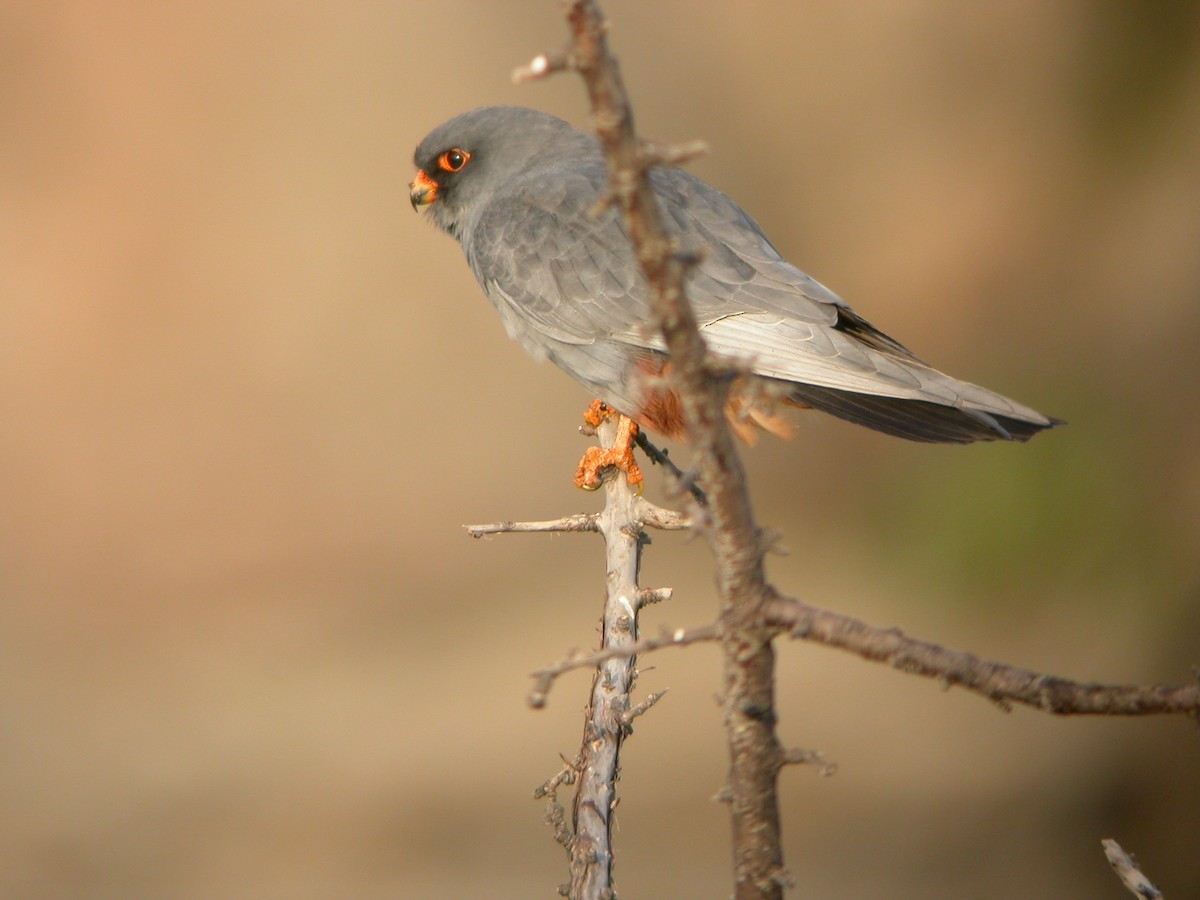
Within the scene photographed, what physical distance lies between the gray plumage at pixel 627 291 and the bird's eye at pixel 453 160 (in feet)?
0.04

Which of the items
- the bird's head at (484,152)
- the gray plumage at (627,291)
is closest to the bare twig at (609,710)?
the gray plumage at (627,291)

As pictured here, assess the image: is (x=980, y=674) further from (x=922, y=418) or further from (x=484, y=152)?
(x=484, y=152)

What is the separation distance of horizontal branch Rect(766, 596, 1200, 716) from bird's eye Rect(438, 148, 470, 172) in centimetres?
323

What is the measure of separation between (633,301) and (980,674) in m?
2.39

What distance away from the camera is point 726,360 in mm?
1438

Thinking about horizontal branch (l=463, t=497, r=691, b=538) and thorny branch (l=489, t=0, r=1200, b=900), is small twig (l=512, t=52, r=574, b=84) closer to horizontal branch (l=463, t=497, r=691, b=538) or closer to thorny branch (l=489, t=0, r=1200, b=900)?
thorny branch (l=489, t=0, r=1200, b=900)

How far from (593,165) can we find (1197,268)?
5.82m

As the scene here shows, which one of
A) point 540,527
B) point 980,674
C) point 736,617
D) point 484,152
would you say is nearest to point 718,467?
point 736,617

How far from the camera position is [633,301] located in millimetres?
3746

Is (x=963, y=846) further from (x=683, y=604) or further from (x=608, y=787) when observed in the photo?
(x=608, y=787)

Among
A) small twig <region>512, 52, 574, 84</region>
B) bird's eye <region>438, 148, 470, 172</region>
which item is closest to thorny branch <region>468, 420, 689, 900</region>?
small twig <region>512, 52, 574, 84</region>

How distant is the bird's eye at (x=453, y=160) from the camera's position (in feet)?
14.6

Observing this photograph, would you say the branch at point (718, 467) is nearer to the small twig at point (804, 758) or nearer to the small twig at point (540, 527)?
the small twig at point (804, 758)

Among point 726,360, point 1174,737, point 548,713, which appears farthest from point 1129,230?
point 726,360
